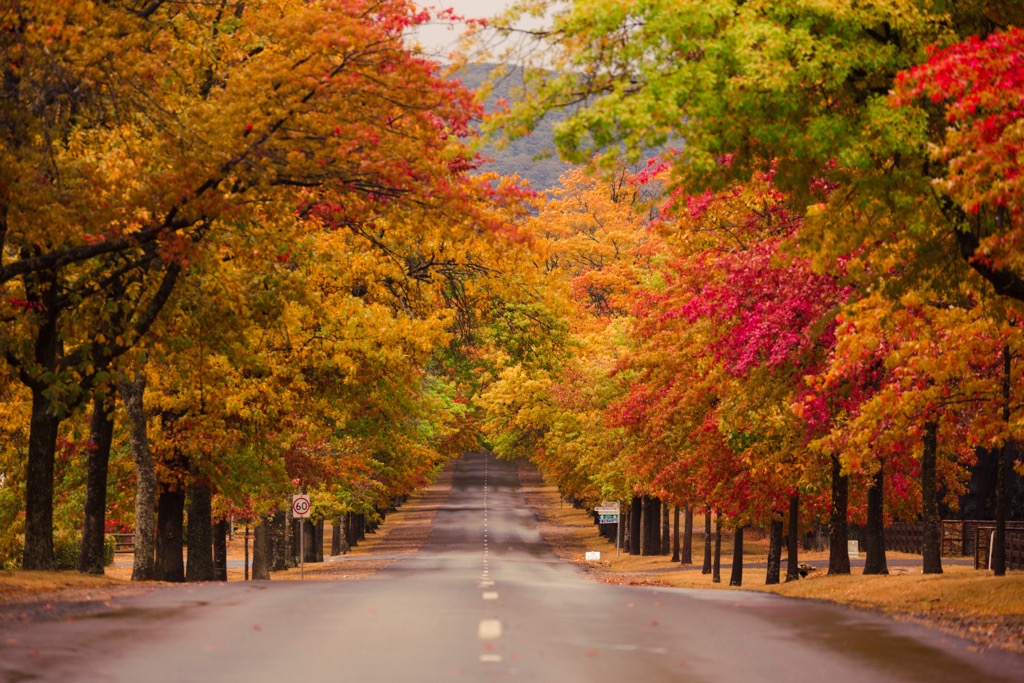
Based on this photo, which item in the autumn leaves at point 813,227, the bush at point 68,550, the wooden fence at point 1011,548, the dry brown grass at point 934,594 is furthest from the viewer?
the wooden fence at point 1011,548

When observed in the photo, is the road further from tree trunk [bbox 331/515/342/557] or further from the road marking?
tree trunk [bbox 331/515/342/557]

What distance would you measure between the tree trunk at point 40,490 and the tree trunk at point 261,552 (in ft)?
72.5

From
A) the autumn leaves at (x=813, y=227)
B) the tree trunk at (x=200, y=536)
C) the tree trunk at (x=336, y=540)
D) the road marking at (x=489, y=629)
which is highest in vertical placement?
the autumn leaves at (x=813, y=227)

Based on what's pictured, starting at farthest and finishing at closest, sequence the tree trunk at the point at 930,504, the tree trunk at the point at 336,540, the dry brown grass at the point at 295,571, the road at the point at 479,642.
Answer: the tree trunk at the point at 336,540
the tree trunk at the point at 930,504
the dry brown grass at the point at 295,571
the road at the point at 479,642

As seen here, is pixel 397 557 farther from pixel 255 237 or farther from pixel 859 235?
pixel 859 235

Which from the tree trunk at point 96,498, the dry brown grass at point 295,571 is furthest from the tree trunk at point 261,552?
the tree trunk at point 96,498

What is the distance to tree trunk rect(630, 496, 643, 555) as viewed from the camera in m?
67.9

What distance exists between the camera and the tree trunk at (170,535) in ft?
107

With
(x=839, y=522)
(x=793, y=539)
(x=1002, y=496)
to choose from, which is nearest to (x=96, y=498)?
(x=839, y=522)

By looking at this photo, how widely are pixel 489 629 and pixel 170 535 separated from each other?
2232cm

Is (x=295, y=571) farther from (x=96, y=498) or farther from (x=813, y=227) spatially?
(x=813, y=227)

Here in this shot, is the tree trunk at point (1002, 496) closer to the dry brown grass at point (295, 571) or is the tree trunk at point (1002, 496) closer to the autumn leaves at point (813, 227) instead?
the autumn leaves at point (813, 227)

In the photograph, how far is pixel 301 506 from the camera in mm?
42969

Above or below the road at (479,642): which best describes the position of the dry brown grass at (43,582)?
below
